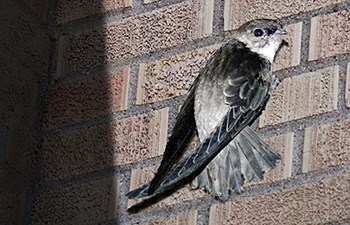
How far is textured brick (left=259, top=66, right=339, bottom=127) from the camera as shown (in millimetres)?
2598

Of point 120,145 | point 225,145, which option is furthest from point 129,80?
point 225,145

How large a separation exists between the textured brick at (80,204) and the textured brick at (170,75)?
187 mm

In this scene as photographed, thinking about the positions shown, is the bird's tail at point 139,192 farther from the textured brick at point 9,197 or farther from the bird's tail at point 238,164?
the textured brick at point 9,197

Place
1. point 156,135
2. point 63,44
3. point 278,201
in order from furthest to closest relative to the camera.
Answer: point 63,44 < point 156,135 < point 278,201

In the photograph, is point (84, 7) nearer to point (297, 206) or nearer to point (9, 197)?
point (9, 197)

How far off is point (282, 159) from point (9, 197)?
1.83ft

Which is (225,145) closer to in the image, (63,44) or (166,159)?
(166,159)

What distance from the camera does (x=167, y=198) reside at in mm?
2668

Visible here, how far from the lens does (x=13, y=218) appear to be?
9.10ft

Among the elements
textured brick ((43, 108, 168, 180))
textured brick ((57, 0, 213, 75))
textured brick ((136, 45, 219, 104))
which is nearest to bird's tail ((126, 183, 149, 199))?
textured brick ((43, 108, 168, 180))

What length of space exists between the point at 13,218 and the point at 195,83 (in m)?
0.45

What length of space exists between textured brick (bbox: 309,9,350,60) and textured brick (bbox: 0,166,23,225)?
2.08 ft

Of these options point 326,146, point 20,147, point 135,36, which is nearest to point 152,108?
point 135,36

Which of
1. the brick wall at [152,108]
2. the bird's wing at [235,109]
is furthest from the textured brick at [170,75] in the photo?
the bird's wing at [235,109]
